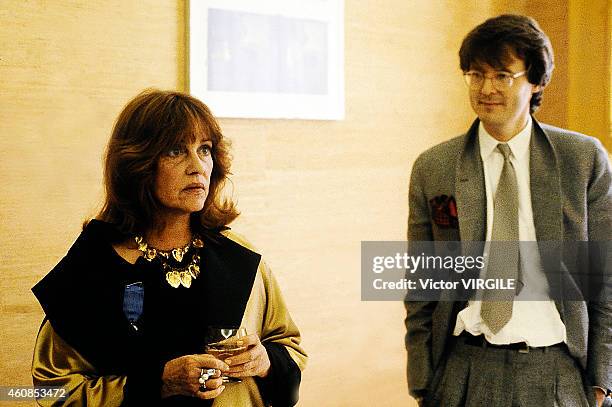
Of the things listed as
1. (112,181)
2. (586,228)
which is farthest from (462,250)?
(112,181)

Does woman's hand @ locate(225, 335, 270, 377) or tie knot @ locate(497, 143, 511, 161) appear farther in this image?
tie knot @ locate(497, 143, 511, 161)

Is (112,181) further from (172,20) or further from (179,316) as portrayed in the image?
(172,20)

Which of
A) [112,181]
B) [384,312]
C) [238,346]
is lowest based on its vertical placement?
[384,312]

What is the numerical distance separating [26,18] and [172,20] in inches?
23.0

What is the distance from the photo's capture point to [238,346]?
1.99 meters

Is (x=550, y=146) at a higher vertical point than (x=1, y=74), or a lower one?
lower

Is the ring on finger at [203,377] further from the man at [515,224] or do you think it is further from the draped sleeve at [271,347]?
the man at [515,224]

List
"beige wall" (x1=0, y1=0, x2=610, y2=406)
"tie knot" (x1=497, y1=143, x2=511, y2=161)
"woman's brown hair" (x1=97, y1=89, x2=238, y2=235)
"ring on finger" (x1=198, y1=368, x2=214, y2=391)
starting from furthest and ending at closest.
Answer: "beige wall" (x1=0, y1=0, x2=610, y2=406)
"tie knot" (x1=497, y1=143, x2=511, y2=161)
"woman's brown hair" (x1=97, y1=89, x2=238, y2=235)
"ring on finger" (x1=198, y1=368, x2=214, y2=391)

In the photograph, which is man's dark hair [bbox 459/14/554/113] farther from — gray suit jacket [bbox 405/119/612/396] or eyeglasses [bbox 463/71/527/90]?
gray suit jacket [bbox 405/119/612/396]

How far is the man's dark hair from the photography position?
94.7 inches

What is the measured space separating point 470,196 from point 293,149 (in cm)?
132

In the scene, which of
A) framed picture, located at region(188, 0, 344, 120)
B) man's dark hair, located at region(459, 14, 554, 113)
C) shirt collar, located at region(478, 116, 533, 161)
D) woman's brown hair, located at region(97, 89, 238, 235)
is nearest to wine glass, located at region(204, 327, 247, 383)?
woman's brown hair, located at region(97, 89, 238, 235)

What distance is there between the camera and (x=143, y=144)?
2.03 meters

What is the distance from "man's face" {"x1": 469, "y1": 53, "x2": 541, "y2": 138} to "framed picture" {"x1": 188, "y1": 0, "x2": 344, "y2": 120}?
1.23m
